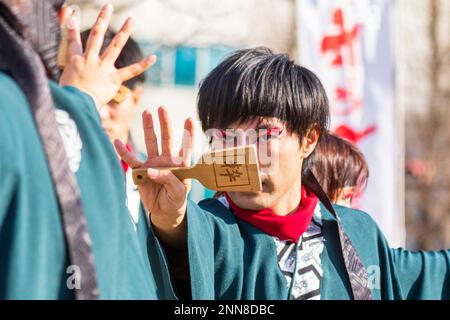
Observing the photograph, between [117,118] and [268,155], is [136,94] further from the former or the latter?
[268,155]

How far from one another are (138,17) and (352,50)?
3900 mm

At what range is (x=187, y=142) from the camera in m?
2.03

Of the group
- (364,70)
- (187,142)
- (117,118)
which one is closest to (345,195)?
(117,118)

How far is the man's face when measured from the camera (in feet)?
10.3

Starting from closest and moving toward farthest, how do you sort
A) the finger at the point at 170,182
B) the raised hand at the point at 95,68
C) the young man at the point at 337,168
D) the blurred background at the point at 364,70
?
1. the raised hand at the point at 95,68
2. the finger at the point at 170,182
3. the young man at the point at 337,168
4. the blurred background at the point at 364,70

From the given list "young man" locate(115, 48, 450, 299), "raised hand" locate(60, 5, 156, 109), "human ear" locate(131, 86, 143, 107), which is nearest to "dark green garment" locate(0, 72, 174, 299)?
"raised hand" locate(60, 5, 156, 109)

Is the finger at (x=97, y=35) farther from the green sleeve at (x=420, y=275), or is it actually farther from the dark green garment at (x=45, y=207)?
the green sleeve at (x=420, y=275)

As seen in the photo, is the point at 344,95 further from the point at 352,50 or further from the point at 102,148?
the point at 102,148

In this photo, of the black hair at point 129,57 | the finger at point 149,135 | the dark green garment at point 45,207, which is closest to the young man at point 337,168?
the black hair at point 129,57

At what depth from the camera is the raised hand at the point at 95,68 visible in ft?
5.62

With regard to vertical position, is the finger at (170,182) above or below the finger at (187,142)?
below

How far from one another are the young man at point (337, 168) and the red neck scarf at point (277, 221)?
1.70 feet

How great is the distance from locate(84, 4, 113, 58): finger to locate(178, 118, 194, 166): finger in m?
0.33
